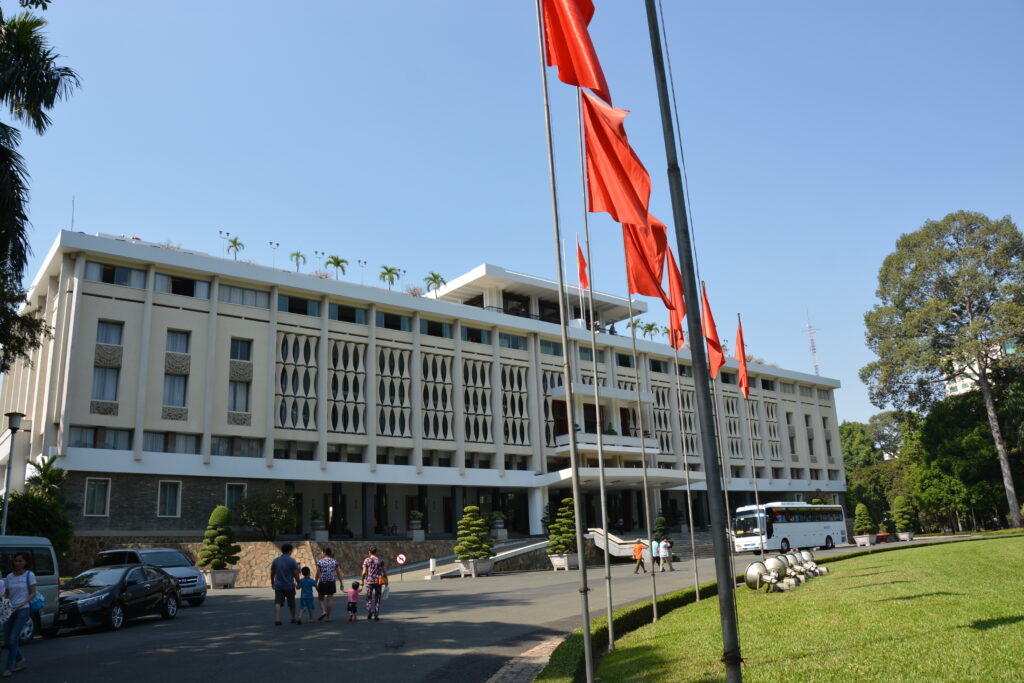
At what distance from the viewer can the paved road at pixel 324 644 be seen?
388 inches

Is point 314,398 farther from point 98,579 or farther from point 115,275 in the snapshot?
point 98,579

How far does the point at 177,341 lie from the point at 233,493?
26.0 feet

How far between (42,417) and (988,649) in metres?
36.5

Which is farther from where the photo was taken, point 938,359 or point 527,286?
point 527,286

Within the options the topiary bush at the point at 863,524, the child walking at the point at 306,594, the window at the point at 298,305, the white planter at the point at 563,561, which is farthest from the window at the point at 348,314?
the topiary bush at the point at 863,524

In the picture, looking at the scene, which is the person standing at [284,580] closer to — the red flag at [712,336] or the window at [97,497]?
the red flag at [712,336]

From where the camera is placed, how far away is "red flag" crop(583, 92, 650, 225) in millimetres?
7750

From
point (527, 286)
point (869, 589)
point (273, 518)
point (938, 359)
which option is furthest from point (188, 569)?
point (938, 359)

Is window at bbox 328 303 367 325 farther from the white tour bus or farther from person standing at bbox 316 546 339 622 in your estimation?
person standing at bbox 316 546 339 622

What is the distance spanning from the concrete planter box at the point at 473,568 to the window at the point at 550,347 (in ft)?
73.9

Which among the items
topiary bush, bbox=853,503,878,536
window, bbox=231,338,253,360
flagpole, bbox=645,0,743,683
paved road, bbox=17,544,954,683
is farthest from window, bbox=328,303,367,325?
flagpole, bbox=645,0,743,683

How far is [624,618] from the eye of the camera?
13562 mm

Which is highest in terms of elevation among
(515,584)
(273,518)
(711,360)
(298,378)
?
(298,378)

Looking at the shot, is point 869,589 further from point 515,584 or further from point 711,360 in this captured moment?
point 515,584
